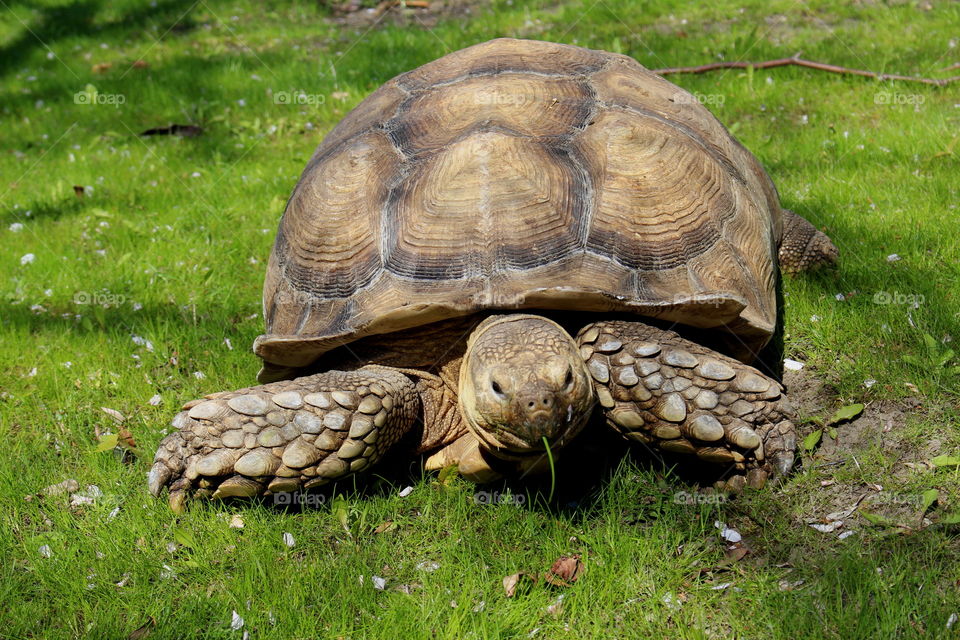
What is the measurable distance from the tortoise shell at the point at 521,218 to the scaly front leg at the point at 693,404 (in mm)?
192

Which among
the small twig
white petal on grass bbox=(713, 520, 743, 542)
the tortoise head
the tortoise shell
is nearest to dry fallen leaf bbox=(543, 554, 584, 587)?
the tortoise head

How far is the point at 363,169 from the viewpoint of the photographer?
3490 mm

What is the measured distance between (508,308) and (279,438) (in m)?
0.98

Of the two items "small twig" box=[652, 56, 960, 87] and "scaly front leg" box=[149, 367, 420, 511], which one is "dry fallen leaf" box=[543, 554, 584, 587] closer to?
"scaly front leg" box=[149, 367, 420, 511]

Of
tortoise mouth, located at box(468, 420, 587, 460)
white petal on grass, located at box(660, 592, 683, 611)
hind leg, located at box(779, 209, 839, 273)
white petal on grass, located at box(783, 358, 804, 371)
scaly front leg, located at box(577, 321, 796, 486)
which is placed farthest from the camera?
hind leg, located at box(779, 209, 839, 273)

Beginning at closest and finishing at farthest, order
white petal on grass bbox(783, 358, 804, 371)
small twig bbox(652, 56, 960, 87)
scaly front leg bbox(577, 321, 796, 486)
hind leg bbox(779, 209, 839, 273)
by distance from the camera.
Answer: scaly front leg bbox(577, 321, 796, 486), white petal on grass bbox(783, 358, 804, 371), hind leg bbox(779, 209, 839, 273), small twig bbox(652, 56, 960, 87)

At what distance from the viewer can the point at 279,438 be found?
10.1ft

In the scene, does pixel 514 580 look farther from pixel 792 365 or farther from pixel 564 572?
pixel 792 365

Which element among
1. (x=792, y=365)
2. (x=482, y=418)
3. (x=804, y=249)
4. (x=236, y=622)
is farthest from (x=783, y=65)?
(x=236, y=622)

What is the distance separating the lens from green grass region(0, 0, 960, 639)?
2.66 metres

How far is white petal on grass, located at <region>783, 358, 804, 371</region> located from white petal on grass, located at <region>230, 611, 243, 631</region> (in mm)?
2539

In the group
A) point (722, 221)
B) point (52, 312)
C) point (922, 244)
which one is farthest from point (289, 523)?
point (922, 244)

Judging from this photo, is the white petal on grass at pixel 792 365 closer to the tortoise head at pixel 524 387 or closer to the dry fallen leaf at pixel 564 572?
the tortoise head at pixel 524 387

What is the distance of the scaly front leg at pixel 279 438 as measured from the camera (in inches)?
120
